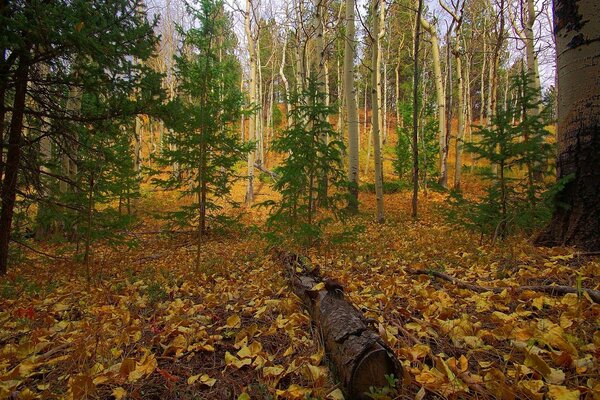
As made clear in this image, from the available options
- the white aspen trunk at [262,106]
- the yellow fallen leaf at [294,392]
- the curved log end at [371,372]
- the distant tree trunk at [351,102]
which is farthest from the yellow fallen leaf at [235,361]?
the white aspen trunk at [262,106]

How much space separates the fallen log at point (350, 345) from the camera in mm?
1682

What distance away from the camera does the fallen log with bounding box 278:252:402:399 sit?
168cm

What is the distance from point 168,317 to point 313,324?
156cm

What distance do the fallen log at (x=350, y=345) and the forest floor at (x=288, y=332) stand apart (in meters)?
0.10

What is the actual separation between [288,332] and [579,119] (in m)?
4.07

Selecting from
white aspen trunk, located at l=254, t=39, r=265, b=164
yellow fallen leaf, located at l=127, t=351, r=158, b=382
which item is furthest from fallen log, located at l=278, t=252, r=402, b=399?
white aspen trunk, located at l=254, t=39, r=265, b=164

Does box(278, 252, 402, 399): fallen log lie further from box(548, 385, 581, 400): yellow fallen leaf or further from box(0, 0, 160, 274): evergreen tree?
box(0, 0, 160, 274): evergreen tree

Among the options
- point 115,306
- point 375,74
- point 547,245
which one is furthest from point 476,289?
point 375,74

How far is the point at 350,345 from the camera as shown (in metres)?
1.81

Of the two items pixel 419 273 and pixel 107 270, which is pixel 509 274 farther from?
pixel 107 270

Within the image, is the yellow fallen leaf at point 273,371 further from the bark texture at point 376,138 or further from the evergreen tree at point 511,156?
the bark texture at point 376,138

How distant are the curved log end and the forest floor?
Answer: 0.09 m

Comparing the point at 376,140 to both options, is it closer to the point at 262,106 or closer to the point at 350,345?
the point at 350,345

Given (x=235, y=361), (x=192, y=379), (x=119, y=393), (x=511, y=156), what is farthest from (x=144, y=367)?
(x=511, y=156)
